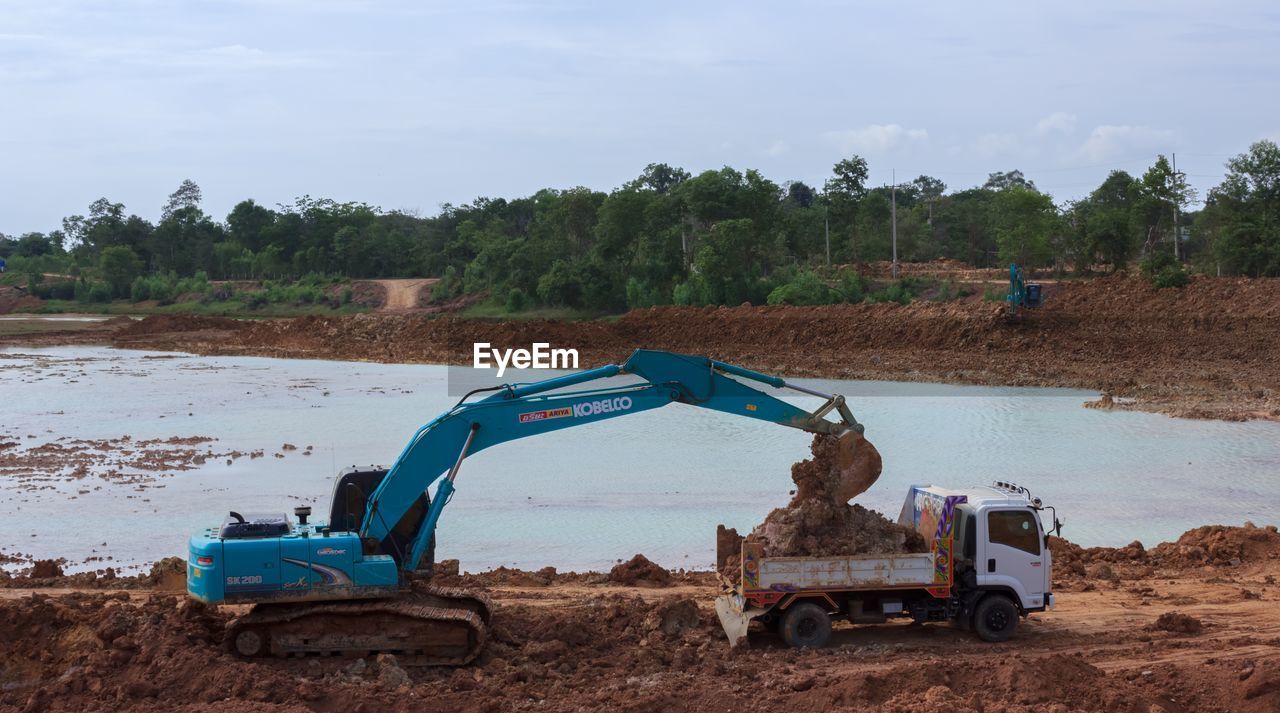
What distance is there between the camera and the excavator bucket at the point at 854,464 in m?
11.3

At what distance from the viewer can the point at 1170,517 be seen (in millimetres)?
17844

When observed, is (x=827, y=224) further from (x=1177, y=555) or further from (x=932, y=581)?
(x=932, y=581)

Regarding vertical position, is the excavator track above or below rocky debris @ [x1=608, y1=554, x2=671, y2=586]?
above

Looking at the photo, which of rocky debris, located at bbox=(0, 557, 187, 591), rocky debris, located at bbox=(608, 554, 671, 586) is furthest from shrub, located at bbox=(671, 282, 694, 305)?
rocky debris, located at bbox=(0, 557, 187, 591)

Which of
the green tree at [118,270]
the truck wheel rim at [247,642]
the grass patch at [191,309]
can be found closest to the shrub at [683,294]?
the grass patch at [191,309]

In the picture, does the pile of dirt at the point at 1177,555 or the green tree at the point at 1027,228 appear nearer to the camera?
the pile of dirt at the point at 1177,555

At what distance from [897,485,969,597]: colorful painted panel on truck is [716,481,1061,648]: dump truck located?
0.04ft

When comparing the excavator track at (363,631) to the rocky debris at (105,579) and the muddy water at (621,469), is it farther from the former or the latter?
the muddy water at (621,469)

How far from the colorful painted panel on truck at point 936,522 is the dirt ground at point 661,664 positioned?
76 centimetres

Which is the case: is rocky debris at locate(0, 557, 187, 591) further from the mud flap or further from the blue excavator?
the mud flap

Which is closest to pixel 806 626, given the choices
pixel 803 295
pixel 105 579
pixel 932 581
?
pixel 932 581

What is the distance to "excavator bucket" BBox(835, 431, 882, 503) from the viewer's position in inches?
445

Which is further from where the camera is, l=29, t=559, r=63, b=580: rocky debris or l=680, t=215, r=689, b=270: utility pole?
l=680, t=215, r=689, b=270: utility pole

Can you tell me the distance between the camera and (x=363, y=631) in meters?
10.5
